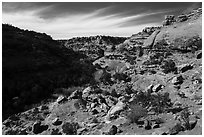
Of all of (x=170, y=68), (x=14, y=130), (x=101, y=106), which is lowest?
(x=14, y=130)

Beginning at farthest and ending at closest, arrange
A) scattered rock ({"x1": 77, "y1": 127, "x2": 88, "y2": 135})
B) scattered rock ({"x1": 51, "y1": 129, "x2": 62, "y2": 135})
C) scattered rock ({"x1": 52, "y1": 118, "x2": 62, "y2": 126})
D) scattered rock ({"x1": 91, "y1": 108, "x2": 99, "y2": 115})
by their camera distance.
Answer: scattered rock ({"x1": 91, "y1": 108, "x2": 99, "y2": 115})
scattered rock ({"x1": 52, "y1": 118, "x2": 62, "y2": 126})
scattered rock ({"x1": 51, "y1": 129, "x2": 62, "y2": 135})
scattered rock ({"x1": 77, "y1": 127, "x2": 88, "y2": 135})

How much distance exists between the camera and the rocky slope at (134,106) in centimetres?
1279

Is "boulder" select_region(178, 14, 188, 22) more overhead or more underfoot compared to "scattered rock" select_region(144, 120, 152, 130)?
more overhead

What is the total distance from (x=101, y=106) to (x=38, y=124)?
4.31m

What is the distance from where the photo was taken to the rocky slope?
12.8 meters

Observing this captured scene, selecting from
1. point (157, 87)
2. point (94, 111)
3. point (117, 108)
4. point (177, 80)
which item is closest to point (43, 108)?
point (94, 111)

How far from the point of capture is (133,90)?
1884 centimetres

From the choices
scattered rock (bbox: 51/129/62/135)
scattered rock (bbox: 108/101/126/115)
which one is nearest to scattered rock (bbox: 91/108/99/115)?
scattered rock (bbox: 108/101/126/115)

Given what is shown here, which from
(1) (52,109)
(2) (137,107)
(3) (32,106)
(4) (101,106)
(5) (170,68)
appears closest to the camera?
(2) (137,107)

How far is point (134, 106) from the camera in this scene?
46.9 ft

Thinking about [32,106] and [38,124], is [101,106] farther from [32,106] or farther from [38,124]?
[32,106]

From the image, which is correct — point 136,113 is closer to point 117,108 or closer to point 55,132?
point 117,108

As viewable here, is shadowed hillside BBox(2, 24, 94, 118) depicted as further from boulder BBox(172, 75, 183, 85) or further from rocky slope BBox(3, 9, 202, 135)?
boulder BBox(172, 75, 183, 85)

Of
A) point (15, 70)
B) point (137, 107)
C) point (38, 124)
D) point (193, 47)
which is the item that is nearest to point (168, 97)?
point (137, 107)
